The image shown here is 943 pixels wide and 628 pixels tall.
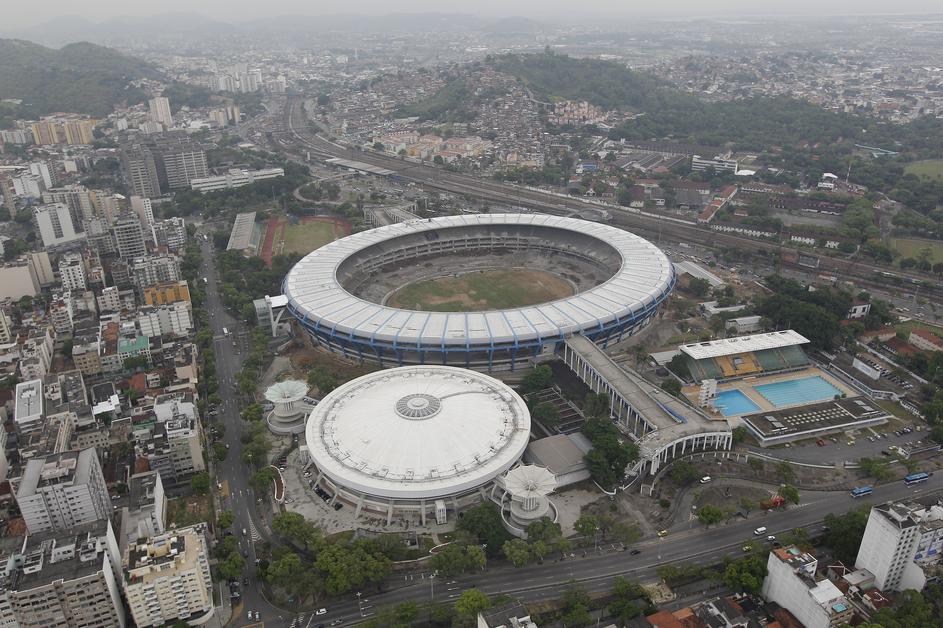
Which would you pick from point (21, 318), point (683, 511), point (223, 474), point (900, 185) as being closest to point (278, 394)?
point (223, 474)

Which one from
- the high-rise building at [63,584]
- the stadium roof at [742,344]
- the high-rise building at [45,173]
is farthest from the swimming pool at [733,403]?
the high-rise building at [45,173]

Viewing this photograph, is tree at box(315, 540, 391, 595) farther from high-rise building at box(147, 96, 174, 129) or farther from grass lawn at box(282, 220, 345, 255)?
high-rise building at box(147, 96, 174, 129)

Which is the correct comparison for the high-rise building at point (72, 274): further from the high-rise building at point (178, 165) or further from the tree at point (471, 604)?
the tree at point (471, 604)

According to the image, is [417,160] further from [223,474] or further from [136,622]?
[136,622]

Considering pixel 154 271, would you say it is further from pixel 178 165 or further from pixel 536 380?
pixel 178 165

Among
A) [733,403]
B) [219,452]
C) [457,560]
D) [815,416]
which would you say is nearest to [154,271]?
[219,452]

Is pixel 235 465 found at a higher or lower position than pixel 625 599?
lower

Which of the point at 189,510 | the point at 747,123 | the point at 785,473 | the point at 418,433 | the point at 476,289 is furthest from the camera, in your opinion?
the point at 747,123
